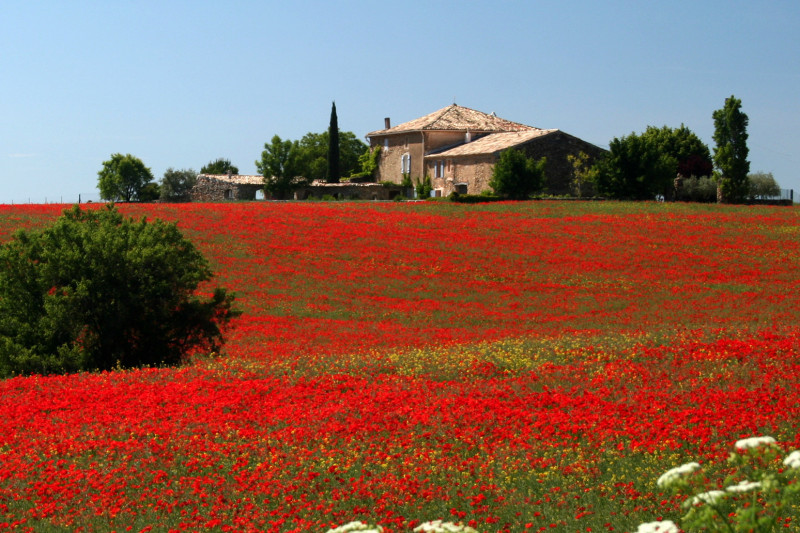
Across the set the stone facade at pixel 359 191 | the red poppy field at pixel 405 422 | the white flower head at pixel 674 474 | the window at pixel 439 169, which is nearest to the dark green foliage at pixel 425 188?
the window at pixel 439 169

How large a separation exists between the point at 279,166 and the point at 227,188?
6.56 meters

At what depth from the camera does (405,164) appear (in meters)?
91.8

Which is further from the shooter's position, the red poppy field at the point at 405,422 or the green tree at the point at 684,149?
the green tree at the point at 684,149

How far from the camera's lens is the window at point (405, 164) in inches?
3590

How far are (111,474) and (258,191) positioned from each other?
282 ft

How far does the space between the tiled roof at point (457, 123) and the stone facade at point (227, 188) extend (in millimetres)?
15030

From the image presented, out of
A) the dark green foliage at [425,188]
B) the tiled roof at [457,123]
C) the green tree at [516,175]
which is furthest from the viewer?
the tiled roof at [457,123]

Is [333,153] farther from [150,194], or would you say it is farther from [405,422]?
[405,422]

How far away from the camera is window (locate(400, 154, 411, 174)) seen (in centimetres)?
9119

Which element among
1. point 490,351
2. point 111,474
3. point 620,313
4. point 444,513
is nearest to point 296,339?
point 490,351

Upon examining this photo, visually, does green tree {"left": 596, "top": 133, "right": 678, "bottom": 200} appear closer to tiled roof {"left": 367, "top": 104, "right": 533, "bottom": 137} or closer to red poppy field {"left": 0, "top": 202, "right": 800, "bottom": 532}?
tiled roof {"left": 367, "top": 104, "right": 533, "bottom": 137}

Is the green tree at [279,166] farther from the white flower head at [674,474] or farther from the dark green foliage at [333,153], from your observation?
the white flower head at [674,474]

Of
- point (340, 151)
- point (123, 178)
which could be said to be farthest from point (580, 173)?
point (123, 178)

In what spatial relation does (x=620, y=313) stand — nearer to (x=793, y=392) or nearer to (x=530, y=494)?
(x=793, y=392)
